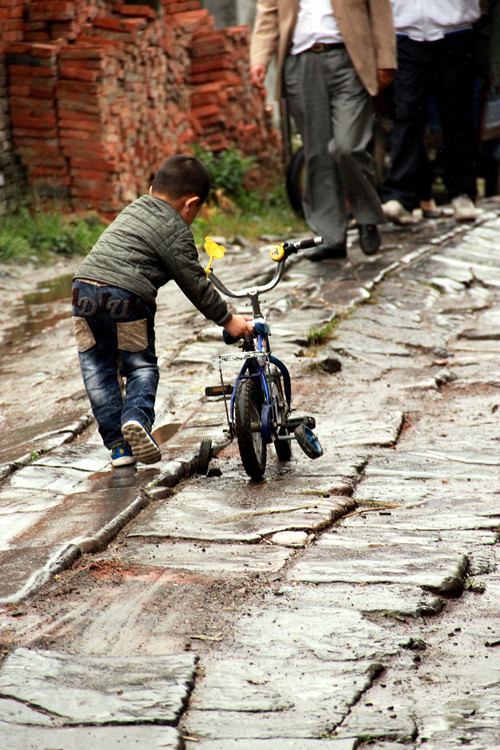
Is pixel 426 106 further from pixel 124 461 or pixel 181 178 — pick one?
pixel 124 461

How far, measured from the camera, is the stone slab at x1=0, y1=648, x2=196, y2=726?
6.48 feet

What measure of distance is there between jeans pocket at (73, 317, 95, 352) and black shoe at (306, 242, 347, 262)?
11.1 ft

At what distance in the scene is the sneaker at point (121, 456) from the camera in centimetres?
363

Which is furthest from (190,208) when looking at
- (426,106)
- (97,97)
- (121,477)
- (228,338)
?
(97,97)

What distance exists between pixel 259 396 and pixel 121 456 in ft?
1.89

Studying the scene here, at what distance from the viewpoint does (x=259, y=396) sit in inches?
139

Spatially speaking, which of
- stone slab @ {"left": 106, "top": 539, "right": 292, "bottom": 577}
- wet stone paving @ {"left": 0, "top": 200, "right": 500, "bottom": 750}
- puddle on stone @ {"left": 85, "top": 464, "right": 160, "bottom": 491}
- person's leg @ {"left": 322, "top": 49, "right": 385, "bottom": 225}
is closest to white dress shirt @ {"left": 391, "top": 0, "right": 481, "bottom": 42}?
person's leg @ {"left": 322, "top": 49, "right": 385, "bottom": 225}

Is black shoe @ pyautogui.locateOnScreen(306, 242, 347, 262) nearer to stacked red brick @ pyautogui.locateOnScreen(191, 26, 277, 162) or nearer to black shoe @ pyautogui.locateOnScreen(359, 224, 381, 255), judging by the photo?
black shoe @ pyautogui.locateOnScreen(359, 224, 381, 255)

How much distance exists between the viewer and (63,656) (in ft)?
7.27

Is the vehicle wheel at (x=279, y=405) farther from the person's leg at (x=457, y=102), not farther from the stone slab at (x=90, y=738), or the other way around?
the person's leg at (x=457, y=102)

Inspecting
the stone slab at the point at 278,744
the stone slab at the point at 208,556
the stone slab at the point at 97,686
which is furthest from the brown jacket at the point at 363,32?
the stone slab at the point at 278,744

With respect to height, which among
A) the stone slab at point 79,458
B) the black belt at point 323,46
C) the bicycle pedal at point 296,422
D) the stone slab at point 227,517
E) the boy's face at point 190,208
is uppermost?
the black belt at point 323,46

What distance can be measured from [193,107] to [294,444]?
746 cm

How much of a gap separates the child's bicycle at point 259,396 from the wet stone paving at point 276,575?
0.41ft
